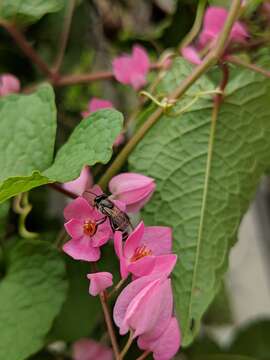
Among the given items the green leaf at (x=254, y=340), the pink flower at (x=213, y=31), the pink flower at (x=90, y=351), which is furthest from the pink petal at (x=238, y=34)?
the green leaf at (x=254, y=340)

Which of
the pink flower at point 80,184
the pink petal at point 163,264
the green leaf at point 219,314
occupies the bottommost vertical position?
the green leaf at point 219,314

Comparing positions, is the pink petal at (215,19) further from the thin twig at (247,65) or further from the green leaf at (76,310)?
the green leaf at (76,310)

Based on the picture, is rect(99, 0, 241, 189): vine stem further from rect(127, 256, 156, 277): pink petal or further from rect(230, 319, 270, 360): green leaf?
rect(230, 319, 270, 360): green leaf

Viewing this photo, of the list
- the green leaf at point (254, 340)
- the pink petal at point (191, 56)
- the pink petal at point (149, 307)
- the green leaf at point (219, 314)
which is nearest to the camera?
the pink petal at point (149, 307)

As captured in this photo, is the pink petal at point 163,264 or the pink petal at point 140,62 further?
the pink petal at point 140,62

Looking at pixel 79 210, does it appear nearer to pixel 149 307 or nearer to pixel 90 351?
pixel 149 307

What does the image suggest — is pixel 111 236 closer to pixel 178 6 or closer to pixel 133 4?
pixel 178 6
